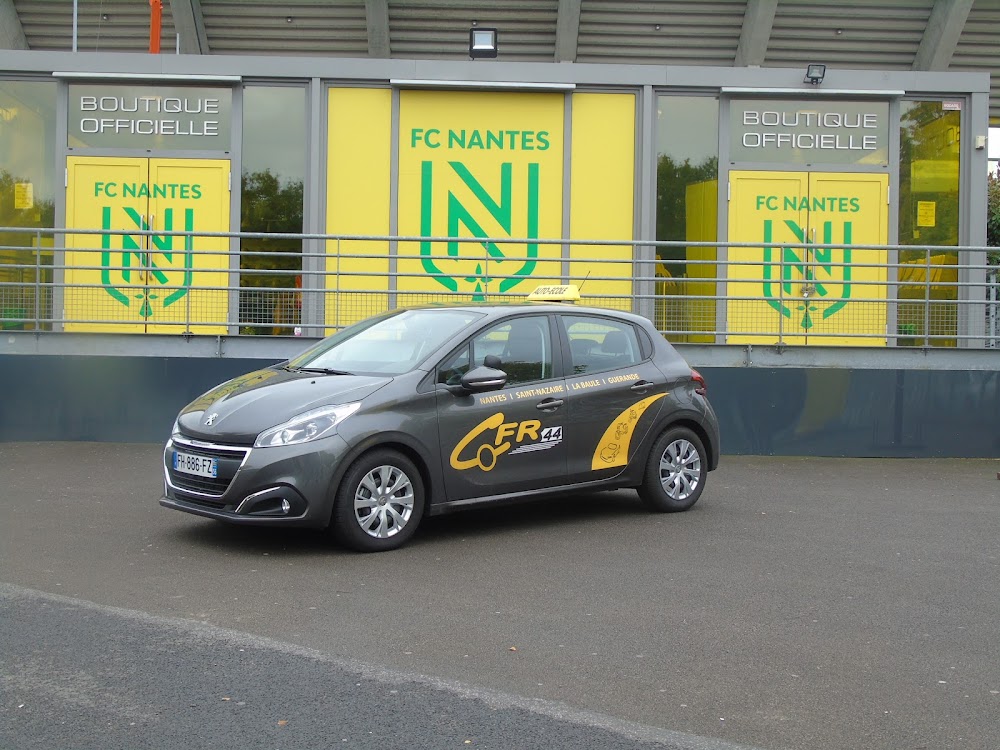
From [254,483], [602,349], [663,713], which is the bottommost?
[663,713]

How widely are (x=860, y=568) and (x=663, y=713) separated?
3.14 meters

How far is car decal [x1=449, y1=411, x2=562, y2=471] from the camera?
308 inches

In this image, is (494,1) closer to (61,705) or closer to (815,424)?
(815,424)

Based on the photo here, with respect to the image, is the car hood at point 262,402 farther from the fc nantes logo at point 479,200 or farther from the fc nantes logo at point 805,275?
the fc nantes logo at point 479,200

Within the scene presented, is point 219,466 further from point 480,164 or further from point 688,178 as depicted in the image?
point 688,178

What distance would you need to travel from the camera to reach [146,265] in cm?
1358

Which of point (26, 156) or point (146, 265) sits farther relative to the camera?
point (26, 156)

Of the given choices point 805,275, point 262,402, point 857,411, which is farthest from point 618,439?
point 805,275

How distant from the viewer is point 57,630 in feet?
17.8

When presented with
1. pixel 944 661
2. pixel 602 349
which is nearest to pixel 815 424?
pixel 602 349

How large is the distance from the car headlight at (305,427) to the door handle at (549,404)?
1482 mm

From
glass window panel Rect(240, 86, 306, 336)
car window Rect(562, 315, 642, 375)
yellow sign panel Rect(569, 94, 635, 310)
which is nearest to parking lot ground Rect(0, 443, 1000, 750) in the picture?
car window Rect(562, 315, 642, 375)

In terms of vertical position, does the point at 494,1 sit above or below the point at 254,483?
above

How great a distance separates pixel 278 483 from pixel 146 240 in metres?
7.56
